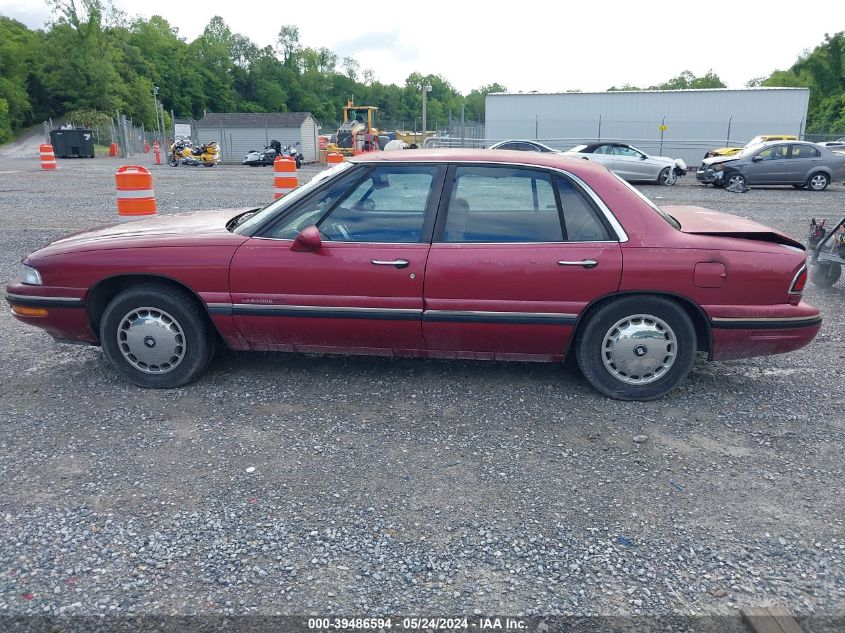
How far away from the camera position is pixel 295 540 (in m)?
2.75

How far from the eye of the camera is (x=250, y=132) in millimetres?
42719

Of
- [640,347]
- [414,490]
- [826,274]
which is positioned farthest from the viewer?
[826,274]

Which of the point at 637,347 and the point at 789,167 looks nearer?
the point at 637,347

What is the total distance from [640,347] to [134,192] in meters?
5.78

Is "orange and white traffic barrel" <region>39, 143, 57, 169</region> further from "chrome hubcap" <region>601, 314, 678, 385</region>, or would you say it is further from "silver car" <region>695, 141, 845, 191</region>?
"chrome hubcap" <region>601, 314, 678, 385</region>

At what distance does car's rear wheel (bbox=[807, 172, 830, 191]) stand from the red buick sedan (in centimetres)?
1680

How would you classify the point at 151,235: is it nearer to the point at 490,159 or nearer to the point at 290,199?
the point at 290,199

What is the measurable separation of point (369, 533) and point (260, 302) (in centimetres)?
180

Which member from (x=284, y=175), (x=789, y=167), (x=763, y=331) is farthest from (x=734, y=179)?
(x=763, y=331)

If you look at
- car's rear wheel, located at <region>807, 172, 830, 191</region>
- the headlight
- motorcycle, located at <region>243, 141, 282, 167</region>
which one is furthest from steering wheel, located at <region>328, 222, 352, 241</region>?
motorcycle, located at <region>243, 141, 282, 167</region>

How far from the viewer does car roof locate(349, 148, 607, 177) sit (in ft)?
13.6

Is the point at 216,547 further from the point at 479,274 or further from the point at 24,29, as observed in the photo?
the point at 24,29

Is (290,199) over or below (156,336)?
over

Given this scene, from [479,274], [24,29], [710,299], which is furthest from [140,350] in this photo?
[24,29]
